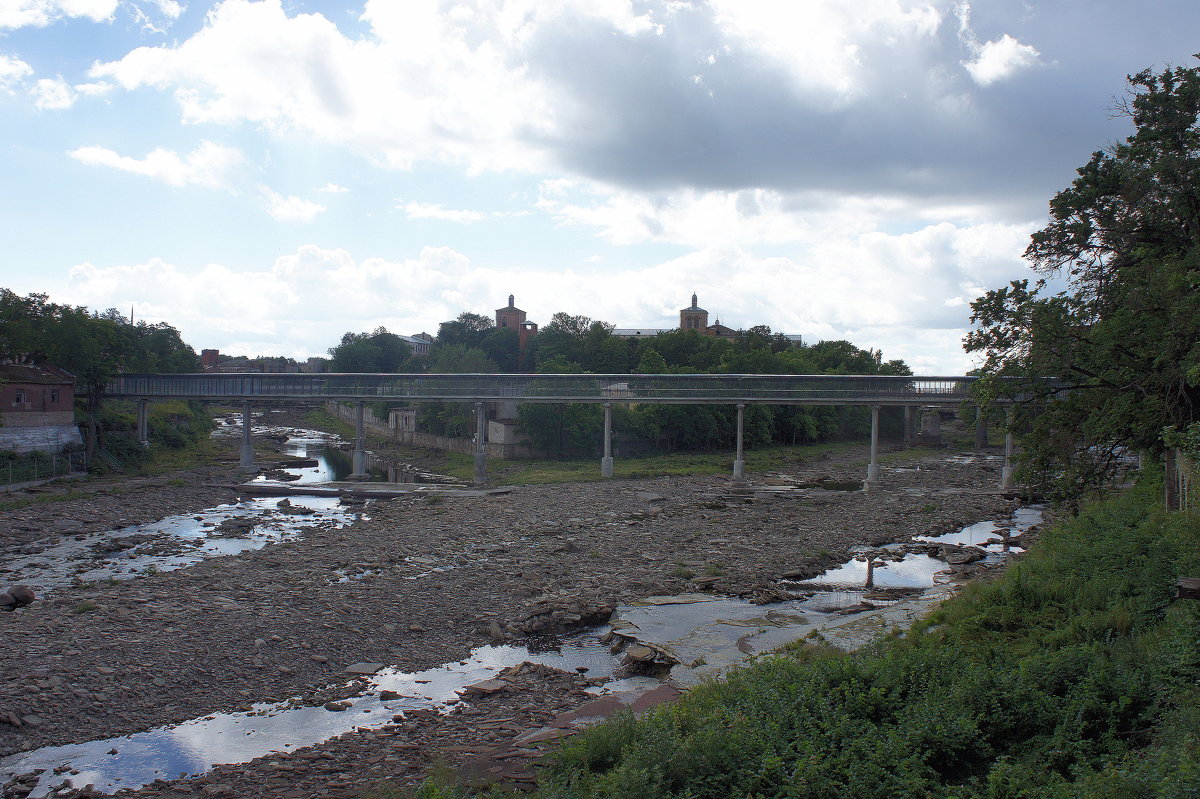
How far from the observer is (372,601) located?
2117 cm

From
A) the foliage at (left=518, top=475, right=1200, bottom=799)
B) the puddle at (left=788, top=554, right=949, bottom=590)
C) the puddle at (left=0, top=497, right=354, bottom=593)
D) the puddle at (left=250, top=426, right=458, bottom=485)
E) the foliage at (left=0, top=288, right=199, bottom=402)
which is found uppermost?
the foliage at (left=0, top=288, right=199, bottom=402)

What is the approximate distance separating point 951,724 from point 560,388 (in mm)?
44940

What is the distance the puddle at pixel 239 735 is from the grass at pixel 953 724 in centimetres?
380

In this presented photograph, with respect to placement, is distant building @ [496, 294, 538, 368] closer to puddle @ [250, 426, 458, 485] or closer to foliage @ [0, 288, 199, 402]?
puddle @ [250, 426, 458, 485]

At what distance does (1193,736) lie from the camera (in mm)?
8711

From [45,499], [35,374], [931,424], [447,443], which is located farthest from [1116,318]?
[931,424]

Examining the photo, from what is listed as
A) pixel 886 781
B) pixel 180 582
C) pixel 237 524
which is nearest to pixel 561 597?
pixel 180 582

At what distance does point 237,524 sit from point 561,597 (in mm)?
19619

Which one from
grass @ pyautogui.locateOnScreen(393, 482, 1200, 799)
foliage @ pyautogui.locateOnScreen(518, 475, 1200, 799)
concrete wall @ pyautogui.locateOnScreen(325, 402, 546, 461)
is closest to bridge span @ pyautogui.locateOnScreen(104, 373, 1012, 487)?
concrete wall @ pyautogui.locateOnScreen(325, 402, 546, 461)

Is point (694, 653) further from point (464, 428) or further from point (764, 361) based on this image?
point (764, 361)

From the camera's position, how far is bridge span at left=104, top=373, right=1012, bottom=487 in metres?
53.0

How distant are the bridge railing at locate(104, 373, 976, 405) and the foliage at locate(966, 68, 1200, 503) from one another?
93.1 ft

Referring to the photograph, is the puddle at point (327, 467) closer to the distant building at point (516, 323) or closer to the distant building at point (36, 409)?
the distant building at point (36, 409)

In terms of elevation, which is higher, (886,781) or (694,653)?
(886,781)
